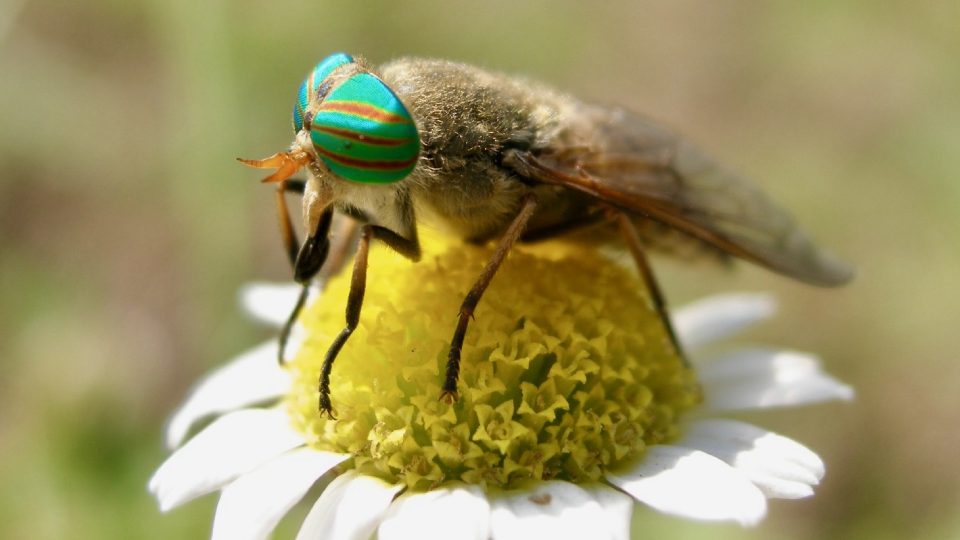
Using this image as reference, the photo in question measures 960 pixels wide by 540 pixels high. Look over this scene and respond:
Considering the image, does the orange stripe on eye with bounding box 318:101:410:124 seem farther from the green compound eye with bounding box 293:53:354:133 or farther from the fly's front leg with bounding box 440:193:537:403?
the fly's front leg with bounding box 440:193:537:403

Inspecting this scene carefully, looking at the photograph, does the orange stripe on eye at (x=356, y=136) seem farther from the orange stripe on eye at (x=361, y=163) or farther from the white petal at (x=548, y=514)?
the white petal at (x=548, y=514)

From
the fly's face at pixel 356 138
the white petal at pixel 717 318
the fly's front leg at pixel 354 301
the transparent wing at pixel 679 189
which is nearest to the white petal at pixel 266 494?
the fly's front leg at pixel 354 301

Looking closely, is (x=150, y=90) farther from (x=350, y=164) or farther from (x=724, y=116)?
(x=350, y=164)

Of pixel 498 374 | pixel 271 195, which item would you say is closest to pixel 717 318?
pixel 498 374

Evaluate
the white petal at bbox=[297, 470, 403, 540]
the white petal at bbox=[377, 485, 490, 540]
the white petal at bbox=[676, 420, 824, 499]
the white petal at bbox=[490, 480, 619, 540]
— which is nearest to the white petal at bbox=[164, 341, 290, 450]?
the white petal at bbox=[297, 470, 403, 540]

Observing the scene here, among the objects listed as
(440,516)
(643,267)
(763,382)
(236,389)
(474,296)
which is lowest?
(236,389)

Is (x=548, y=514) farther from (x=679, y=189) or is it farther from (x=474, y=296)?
(x=679, y=189)

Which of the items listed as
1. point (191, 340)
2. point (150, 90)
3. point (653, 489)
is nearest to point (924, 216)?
point (653, 489)
